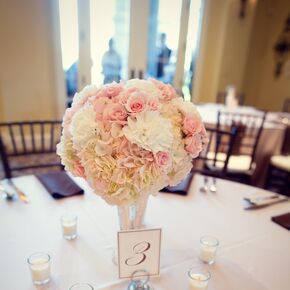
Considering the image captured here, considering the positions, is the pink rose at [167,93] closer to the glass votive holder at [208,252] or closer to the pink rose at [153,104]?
the pink rose at [153,104]

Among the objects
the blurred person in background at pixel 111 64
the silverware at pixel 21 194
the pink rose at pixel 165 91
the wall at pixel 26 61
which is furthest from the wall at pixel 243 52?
the pink rose at pixel 165 91

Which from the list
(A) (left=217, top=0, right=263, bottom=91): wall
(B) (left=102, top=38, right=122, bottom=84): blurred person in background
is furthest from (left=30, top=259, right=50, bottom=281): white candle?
(A) (left=217, top=0, right=263, bottom=91): wall

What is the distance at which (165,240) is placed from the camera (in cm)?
89

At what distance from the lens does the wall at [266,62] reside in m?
4.93

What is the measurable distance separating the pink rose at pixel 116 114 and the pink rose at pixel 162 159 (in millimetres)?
105

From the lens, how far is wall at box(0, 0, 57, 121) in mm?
3223

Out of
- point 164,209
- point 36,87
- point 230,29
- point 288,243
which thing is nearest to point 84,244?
point 164,209

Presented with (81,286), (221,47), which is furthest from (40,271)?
(221,47)

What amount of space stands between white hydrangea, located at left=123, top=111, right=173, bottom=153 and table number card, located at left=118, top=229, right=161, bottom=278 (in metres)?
0.23

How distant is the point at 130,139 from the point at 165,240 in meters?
0.47

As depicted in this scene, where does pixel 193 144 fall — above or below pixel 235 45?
below

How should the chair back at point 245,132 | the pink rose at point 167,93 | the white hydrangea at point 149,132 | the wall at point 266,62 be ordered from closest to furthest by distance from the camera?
1. the white hydrangea at point 149,132
2. the pink rose at point 167,93
3. the chair back at point 245,132
4. the wall at point 266,62

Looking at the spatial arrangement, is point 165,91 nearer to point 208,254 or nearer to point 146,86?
point 146,86

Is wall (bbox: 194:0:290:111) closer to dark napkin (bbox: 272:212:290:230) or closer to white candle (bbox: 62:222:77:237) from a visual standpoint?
dark napkin (bbox: 272:212:290:230)
